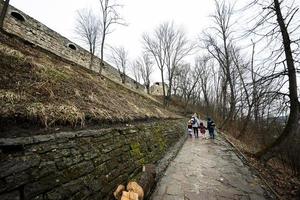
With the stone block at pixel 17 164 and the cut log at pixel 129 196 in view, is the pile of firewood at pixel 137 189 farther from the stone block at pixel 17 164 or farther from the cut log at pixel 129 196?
the stone block at pixel 17 164

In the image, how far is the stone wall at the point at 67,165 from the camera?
7.08ft

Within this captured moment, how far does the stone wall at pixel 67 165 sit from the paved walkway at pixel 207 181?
1054 millimetres

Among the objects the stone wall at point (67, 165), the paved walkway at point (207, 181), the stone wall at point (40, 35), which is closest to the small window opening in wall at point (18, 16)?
the stone wall at point (40, 35)

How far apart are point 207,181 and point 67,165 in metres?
3.84

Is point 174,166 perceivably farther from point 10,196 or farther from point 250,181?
point 10,196

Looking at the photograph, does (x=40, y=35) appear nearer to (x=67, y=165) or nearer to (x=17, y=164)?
(x=67, y=165)

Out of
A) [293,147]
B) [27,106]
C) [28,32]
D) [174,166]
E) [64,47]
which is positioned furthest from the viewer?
[64,47]

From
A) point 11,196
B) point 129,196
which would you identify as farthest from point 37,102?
point 129,196

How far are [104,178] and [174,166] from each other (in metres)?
3.51

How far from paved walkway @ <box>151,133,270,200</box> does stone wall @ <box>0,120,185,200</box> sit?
1054 mm

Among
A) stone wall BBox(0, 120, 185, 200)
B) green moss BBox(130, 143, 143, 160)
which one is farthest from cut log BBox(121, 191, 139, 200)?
green moss BBox(130, 143, 143, 160)

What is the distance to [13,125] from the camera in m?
2.70

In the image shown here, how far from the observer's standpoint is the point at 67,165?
2.83 meters

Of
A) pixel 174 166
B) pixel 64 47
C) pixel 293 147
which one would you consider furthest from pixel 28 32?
pixel 293 147
